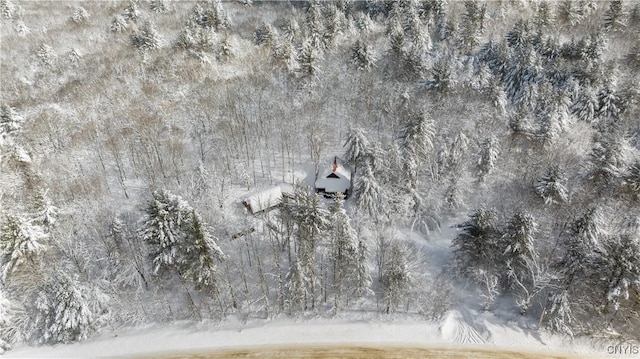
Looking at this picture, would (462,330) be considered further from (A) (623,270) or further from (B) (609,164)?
(B) (609,164)

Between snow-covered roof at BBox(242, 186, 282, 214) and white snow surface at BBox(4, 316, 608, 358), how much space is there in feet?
36.1

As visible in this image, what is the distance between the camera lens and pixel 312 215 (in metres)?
31.8

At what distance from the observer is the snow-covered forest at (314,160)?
30000 millimetres

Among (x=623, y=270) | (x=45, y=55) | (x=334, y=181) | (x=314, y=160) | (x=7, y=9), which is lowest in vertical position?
(x=623, y=270)

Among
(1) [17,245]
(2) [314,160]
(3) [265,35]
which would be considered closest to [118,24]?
(3) [265,35]

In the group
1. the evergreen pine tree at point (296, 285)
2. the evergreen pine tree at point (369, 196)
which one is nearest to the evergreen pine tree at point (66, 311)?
the evergreen pine tree at point (296, 285)

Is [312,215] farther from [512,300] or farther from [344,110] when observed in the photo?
[344,110]

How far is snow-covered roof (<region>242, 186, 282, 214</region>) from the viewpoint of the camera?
37.1 metres

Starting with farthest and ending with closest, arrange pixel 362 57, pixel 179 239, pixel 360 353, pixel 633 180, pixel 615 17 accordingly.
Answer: pixel 615 17
pixel 362 57
pixel 633 180
pixel 179 239
pixel 360 353

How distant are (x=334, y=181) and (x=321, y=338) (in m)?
15.2

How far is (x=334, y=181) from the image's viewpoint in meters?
38.7

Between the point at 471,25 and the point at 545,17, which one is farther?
the point at 545,17

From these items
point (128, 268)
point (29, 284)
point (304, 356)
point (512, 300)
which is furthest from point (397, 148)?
point (29, 284)

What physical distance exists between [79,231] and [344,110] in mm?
33313
